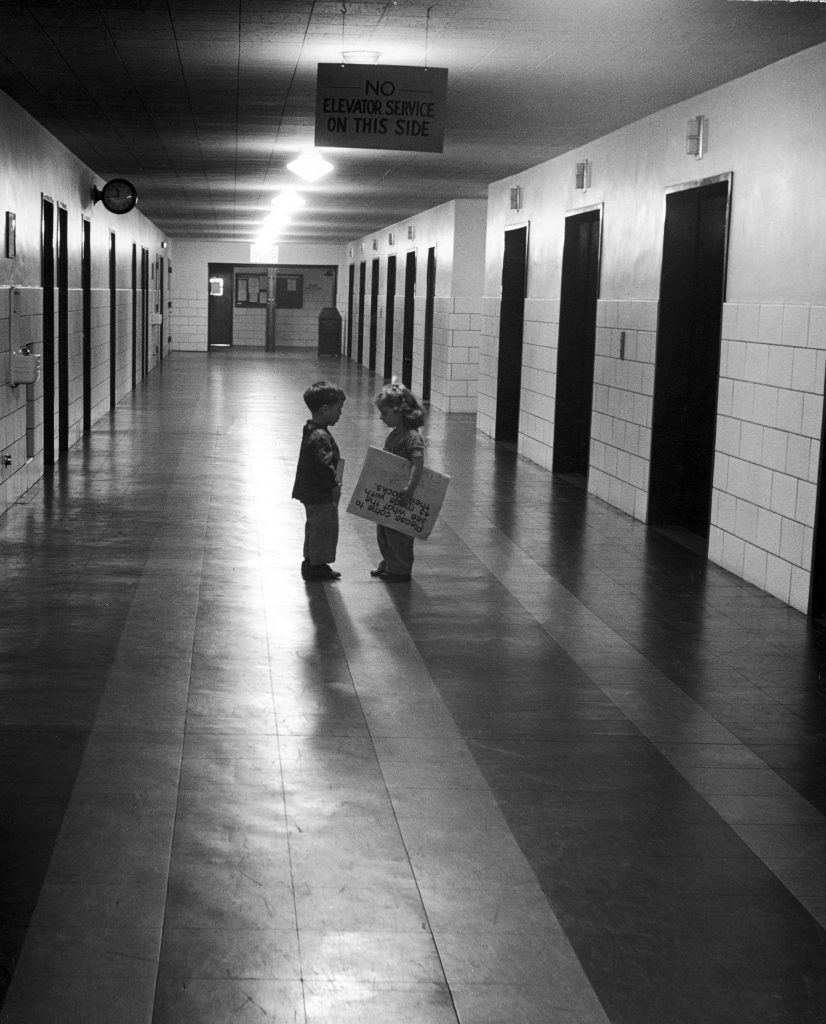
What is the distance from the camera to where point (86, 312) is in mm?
14047

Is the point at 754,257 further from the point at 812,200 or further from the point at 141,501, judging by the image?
the point at 141,501

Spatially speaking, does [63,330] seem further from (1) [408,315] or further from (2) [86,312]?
(1) [408,315]

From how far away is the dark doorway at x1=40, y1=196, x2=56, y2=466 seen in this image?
1084 cm

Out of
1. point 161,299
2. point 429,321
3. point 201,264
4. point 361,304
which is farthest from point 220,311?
point 429,321

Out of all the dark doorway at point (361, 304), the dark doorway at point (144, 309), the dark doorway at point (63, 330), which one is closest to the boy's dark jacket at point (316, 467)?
the dark doorway at point (63, 330)

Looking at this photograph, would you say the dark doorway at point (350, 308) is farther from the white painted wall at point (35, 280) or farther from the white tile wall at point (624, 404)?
the white tile wall at point (624, 404)

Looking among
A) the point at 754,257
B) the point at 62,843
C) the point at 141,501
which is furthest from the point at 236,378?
the point at 62,843

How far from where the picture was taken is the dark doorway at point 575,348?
11.9 meters

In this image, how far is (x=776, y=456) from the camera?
7.09 metres

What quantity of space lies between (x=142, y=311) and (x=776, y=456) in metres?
17.5

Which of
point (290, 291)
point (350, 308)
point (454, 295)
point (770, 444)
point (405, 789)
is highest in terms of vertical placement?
point (290, 291)

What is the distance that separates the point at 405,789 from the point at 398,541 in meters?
3.19

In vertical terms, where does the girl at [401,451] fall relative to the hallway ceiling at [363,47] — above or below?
below

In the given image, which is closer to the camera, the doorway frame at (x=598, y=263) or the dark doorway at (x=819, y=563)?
the dark doorway at (x=819, y=563)
